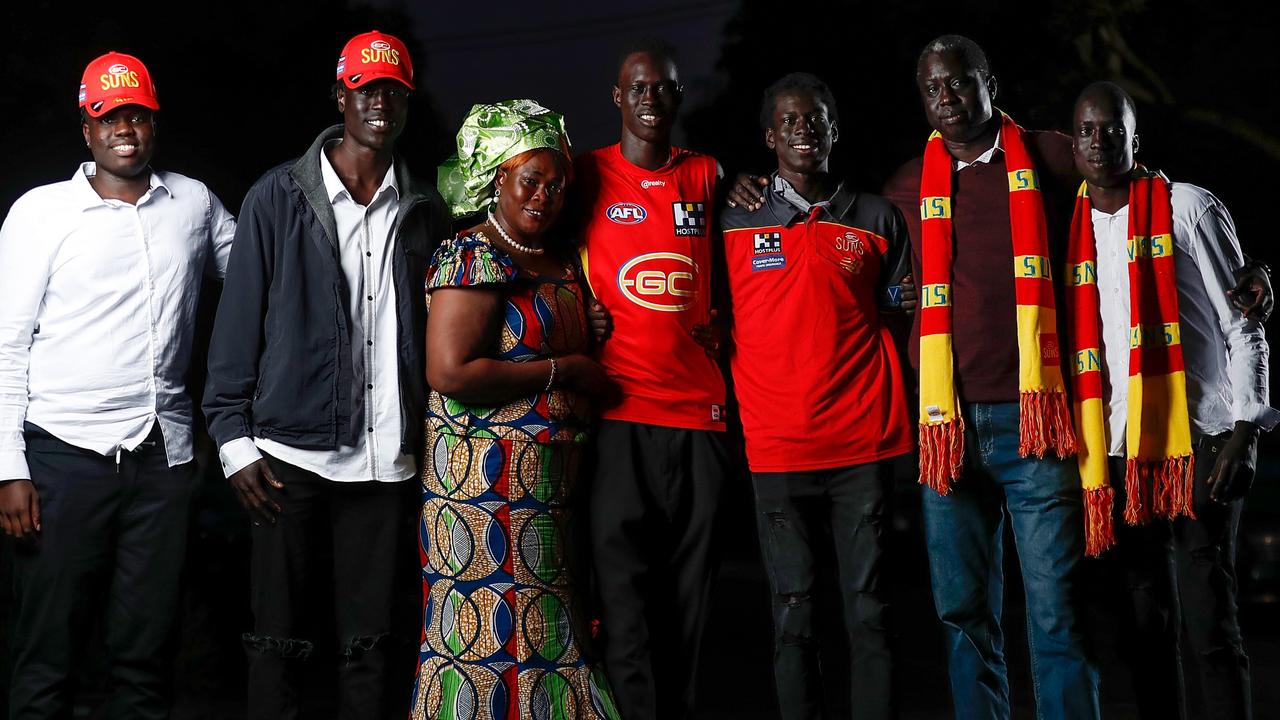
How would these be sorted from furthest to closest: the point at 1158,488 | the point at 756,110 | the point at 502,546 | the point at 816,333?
the point at 756,110 < the point at 1158,488 < the point at 816,333 < the point at 502,546

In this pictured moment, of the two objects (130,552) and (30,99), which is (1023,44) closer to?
(30,99)

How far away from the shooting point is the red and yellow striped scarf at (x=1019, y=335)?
14.9 feet

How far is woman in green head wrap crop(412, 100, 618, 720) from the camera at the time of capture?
14.2 ft

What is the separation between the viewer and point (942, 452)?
4613 mm

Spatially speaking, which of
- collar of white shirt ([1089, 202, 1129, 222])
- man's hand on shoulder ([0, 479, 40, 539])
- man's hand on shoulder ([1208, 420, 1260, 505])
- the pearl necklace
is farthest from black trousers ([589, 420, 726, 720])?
man's hand on shoulder ([0, 479, 40, 539])

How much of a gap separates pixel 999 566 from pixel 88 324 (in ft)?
10.3

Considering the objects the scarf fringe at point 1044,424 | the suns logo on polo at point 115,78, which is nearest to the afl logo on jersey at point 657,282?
the scarf fringe at point 1044,424

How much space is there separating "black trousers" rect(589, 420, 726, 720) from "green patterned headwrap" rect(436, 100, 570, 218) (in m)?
0.89

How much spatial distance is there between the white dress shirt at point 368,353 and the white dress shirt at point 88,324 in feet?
1.30

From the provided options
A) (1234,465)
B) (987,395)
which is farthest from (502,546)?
(1234,465)

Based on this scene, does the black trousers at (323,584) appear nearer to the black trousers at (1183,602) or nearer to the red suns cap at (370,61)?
the red suns cap at (370,61)

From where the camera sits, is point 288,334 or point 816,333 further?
point 816,333

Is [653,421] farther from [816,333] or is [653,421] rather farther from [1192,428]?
[1192,428]

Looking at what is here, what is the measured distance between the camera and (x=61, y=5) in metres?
10.2
